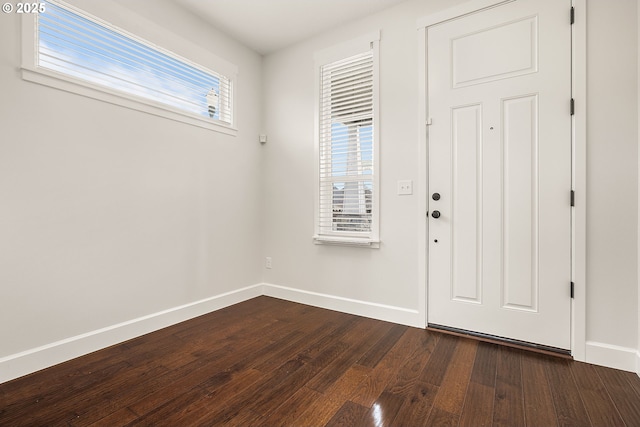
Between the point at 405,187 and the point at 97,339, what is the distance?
2.60 meters

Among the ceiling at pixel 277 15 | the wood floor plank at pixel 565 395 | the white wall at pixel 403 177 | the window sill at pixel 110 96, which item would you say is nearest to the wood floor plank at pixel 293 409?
the wood floor plank at pixel 565 395

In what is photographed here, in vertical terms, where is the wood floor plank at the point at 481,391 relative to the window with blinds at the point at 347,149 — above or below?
below

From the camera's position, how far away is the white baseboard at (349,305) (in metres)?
2.61

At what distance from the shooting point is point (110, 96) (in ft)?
7.20

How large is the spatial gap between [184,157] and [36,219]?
1.13 metres

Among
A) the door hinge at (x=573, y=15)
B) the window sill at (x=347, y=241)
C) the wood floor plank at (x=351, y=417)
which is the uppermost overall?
the door hinge at (x=573, y=15)

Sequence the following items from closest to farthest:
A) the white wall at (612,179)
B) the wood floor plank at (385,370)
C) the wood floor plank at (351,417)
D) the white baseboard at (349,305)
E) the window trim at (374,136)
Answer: the wood floor plank at (351,417) < the wood floor plank at (385,370) < the white wall at (612,179) < the white baseboard at (349,305) < the window trim at (374,136)

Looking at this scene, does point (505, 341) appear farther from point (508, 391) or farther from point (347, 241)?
point (347, 241)

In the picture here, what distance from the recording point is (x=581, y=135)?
1988 mm

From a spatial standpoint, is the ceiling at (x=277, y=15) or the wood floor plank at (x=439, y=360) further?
the ceiling at (x=277, y=15)

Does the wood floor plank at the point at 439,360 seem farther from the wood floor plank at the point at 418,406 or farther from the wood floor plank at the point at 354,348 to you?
the wood floor plank at the point at 354,348

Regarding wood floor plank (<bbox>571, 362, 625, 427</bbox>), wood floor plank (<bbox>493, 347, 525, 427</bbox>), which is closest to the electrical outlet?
wood floor plank (<bbox>493, 347, 525, 427</bbox>)

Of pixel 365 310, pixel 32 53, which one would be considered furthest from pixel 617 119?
pixel 32 53

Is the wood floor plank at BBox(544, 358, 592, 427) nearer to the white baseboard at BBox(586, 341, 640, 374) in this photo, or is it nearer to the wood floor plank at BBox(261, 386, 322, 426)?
the white baseboard at BBox(586, 341, 640, 374)
